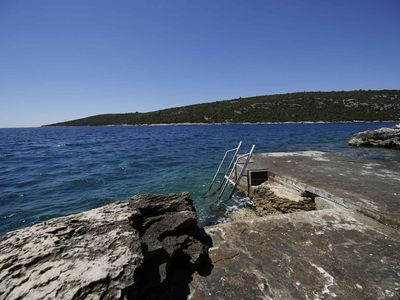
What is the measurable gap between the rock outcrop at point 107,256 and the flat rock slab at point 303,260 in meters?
0.37

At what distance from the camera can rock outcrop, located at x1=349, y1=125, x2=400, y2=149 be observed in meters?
16.1

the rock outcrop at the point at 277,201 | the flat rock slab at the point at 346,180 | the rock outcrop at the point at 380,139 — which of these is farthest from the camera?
the rock outcrop at the point at 380,139

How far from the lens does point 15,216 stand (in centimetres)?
755

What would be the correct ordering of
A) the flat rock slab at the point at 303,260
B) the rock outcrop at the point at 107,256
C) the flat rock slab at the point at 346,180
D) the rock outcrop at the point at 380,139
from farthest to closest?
1. the rock outcrop at the point at 380,139
2. the flat rock slab at the point at 346,180
3. the flat rock slab at the point at 303,260
4. the rock outcrop at the point at 107,256

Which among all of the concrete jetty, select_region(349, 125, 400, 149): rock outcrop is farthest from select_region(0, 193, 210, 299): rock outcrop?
select_region(349, 125, 400, 149): rock outcrop

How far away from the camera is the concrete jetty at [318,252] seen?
8.56 feet

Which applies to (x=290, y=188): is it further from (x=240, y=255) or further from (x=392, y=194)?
(x=240, y=255)

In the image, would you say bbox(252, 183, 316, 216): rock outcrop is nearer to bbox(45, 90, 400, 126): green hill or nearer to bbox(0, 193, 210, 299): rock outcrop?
bbox(0, 193, 210, 299): rock outcrop

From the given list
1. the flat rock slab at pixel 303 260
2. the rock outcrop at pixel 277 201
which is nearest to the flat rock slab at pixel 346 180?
the rock outcrop at pixel 277 201

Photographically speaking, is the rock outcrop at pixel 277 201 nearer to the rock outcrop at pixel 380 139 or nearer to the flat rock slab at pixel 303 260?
the flat rock slab at pixel 303 260

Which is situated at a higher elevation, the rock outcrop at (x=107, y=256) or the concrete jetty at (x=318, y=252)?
the rock outcrop at (x=107, y=256)

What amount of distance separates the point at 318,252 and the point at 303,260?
337 millimetres

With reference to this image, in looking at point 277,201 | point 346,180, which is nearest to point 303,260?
point 277,201

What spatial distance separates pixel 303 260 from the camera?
3070 mm
